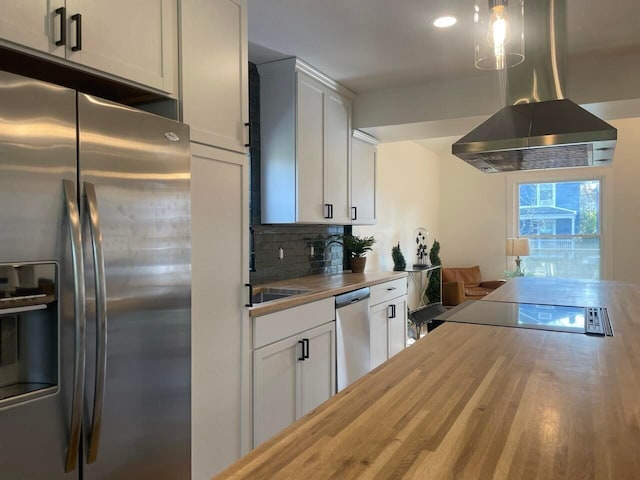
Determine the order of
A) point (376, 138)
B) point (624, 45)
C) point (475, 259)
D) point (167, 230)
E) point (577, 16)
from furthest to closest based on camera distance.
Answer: point (475, 259) → point (376, 138) → point (624, 45) → point (577, 16) → point (167, 230)

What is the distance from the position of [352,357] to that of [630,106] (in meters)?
2.68

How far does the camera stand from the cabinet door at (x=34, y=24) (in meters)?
1.25

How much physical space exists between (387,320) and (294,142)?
166cm

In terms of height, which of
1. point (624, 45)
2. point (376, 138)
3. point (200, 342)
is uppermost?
point (624, 45)

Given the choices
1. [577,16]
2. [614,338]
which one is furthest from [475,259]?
[614,338]

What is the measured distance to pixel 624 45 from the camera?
3.05m

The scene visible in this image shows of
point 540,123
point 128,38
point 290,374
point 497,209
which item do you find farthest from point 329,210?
point 497,209

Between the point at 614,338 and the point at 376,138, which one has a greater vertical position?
the point at 376,138

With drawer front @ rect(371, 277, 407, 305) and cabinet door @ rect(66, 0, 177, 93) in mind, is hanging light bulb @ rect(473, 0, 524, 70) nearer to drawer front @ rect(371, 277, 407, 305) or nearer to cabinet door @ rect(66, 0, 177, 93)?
cabinet door @ rect(66, 0, 177, 93)

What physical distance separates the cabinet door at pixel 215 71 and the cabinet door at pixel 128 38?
0.28 ft

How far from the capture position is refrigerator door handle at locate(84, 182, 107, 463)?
1.38 m

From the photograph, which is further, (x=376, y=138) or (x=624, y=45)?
(x=376, y=138)

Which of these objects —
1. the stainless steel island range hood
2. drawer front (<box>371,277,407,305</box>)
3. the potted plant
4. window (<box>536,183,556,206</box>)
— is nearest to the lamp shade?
window (<box>536,183,556,206</box>)

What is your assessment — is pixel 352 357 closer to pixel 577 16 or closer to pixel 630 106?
pixel 577 16
